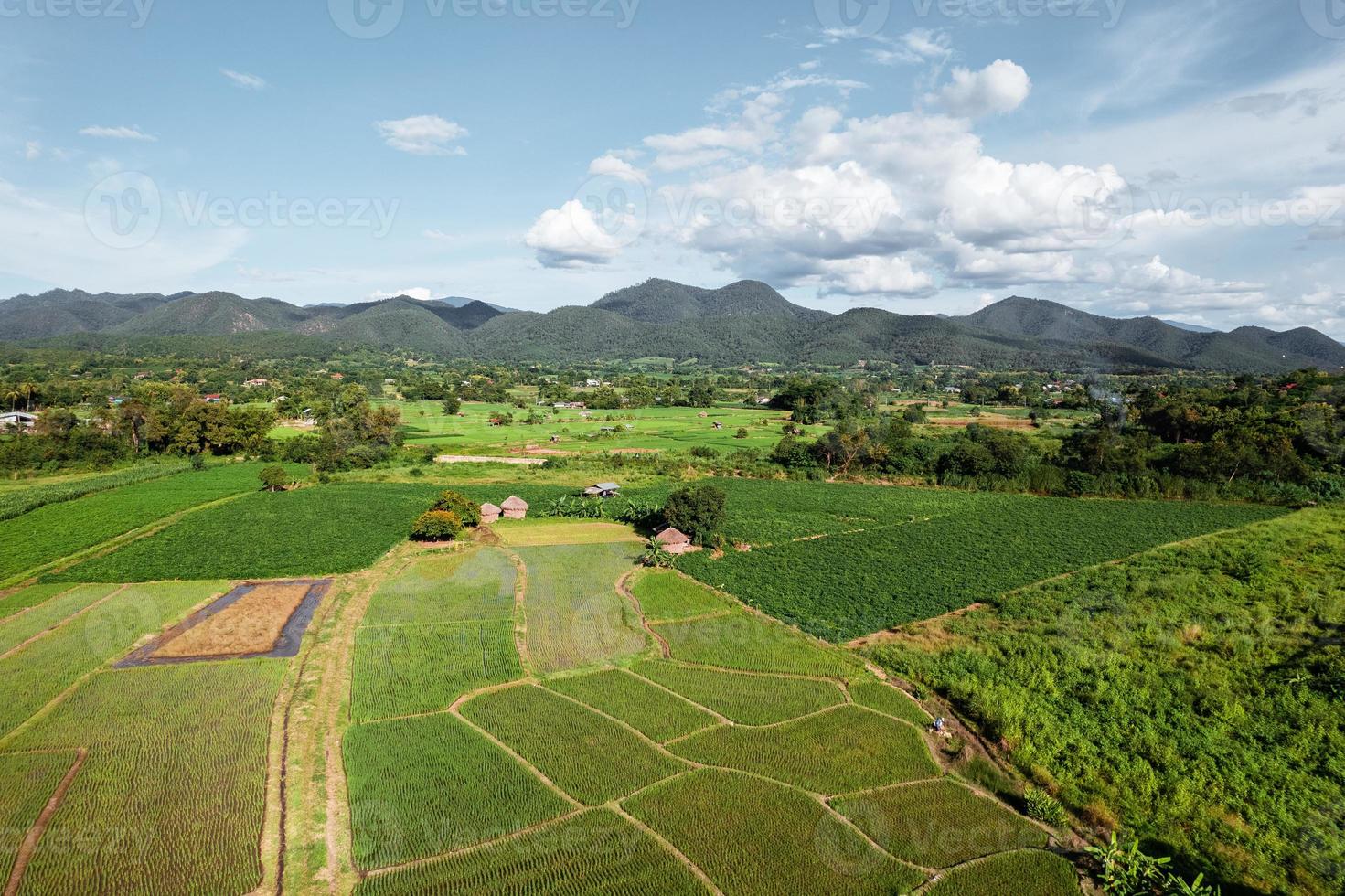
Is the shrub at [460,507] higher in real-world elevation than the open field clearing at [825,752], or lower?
higher

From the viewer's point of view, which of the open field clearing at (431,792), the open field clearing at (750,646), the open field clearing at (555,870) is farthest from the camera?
the open field clearing at (750,646)

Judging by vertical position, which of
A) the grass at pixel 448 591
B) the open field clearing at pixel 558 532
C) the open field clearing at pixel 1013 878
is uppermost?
the open field clearing at pixel 558 532

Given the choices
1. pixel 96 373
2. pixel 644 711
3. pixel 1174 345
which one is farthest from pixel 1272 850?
pixel 1174 345

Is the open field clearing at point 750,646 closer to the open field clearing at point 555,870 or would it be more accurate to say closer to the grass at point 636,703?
the grass at point 636,703

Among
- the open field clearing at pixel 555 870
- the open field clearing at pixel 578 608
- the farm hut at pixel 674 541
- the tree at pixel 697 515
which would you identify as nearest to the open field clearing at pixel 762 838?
the open field clearing at pixel 555 870

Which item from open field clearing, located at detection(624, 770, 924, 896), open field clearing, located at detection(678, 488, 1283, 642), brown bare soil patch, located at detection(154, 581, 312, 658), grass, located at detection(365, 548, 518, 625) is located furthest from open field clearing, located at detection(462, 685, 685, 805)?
brown bare soil patch, located at detection(154, 581, 312, 658)

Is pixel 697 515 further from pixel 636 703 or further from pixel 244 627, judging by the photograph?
pixel 244 627

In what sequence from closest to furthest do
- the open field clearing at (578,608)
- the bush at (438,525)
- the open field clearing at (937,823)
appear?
the open field clearing at (937,823) → the open field clearing at (578,608) → the bush at (438,525)

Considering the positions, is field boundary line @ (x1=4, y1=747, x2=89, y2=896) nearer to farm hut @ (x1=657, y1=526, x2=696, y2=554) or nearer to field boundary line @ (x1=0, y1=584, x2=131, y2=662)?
field boundary line @ (x1=0, y1=584, x2=131, y2=662)
